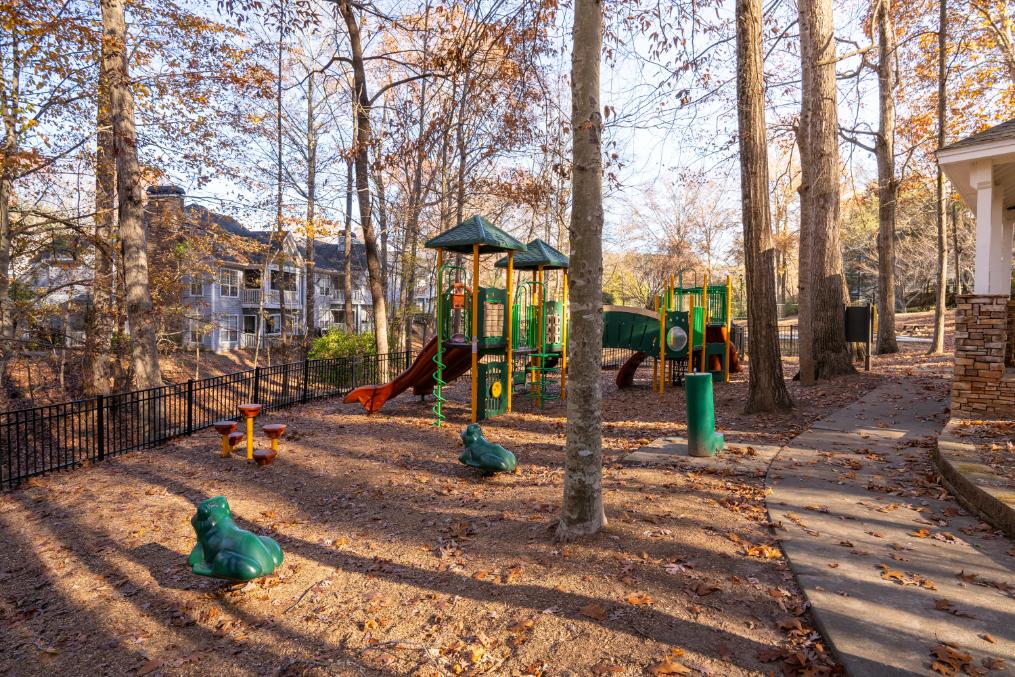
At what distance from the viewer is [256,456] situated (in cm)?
761

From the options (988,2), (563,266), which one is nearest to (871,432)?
(563,266)

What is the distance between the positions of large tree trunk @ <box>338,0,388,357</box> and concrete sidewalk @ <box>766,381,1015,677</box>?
1169 centimetres

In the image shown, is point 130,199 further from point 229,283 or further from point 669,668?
point 229,283

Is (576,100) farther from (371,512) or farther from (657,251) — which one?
(657,251)

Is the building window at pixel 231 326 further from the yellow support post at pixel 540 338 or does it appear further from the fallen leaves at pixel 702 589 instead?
the fallen leaves at pixel 702 589

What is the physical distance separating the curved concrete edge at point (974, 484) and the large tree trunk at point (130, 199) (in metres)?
12.4

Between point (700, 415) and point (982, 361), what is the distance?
4.08 meters

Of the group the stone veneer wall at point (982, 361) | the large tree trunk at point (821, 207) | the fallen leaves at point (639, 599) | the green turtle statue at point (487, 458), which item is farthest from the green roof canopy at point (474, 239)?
the fallen leaves at point (639, 599)

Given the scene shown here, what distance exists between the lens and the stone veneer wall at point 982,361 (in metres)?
7.53

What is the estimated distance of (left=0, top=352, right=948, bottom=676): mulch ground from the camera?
3.28 metres

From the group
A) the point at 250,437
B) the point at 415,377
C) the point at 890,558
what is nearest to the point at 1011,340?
the point at 890,558

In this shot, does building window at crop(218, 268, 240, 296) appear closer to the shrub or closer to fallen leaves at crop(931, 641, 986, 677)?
the shrub

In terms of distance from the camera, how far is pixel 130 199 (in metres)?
10.8

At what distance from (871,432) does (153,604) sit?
842cm
